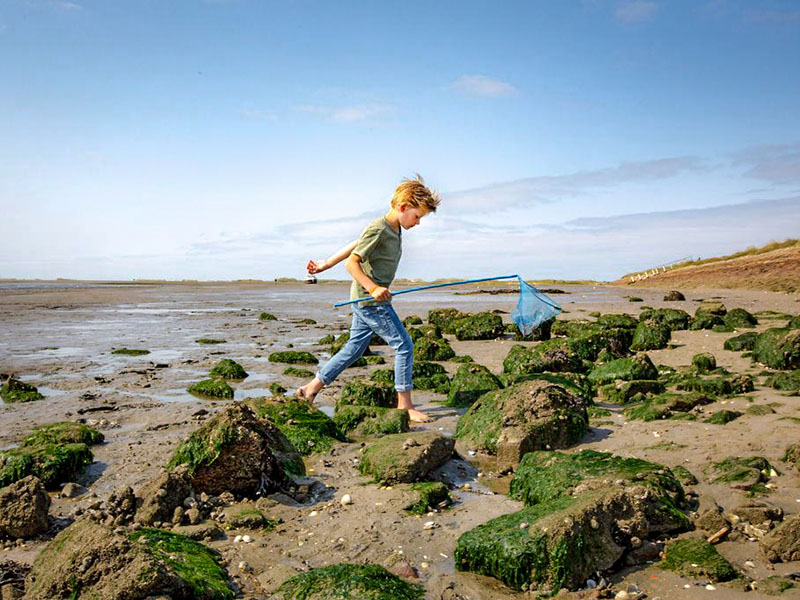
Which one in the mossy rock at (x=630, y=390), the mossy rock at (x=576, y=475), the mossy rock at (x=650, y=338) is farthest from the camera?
the mossy rock at (x=650, y=338)

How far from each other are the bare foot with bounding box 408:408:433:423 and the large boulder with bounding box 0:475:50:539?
3753 millimetres

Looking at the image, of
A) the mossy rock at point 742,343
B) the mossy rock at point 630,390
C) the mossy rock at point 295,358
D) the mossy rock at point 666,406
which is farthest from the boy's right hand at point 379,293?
the mossy rock at point 742,343

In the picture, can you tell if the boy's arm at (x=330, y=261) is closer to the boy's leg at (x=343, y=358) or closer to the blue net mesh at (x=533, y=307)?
the boy's leg at (x=343, y=358)

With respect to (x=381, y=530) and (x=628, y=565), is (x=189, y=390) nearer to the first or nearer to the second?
(x=381, y=530)

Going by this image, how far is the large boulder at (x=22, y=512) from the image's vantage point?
393 cm

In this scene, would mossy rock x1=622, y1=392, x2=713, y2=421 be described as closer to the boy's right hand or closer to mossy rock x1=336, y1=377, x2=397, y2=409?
mossy rock x1=336, y1=377, x2=397, y2=409

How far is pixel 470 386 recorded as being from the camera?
25.6 ft

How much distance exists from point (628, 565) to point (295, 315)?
20760mm

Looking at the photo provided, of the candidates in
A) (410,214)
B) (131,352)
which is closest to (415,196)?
(410,214)

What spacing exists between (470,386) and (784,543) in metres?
4.65

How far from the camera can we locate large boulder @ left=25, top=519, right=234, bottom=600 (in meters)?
2.98

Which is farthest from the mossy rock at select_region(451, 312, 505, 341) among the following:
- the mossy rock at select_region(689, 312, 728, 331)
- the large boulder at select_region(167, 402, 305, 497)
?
the large boulder at select_region(167, 402, 305, 497)

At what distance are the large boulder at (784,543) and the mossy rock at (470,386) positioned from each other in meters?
4.29

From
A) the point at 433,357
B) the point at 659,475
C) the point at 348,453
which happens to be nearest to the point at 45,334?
the point at 433,357
